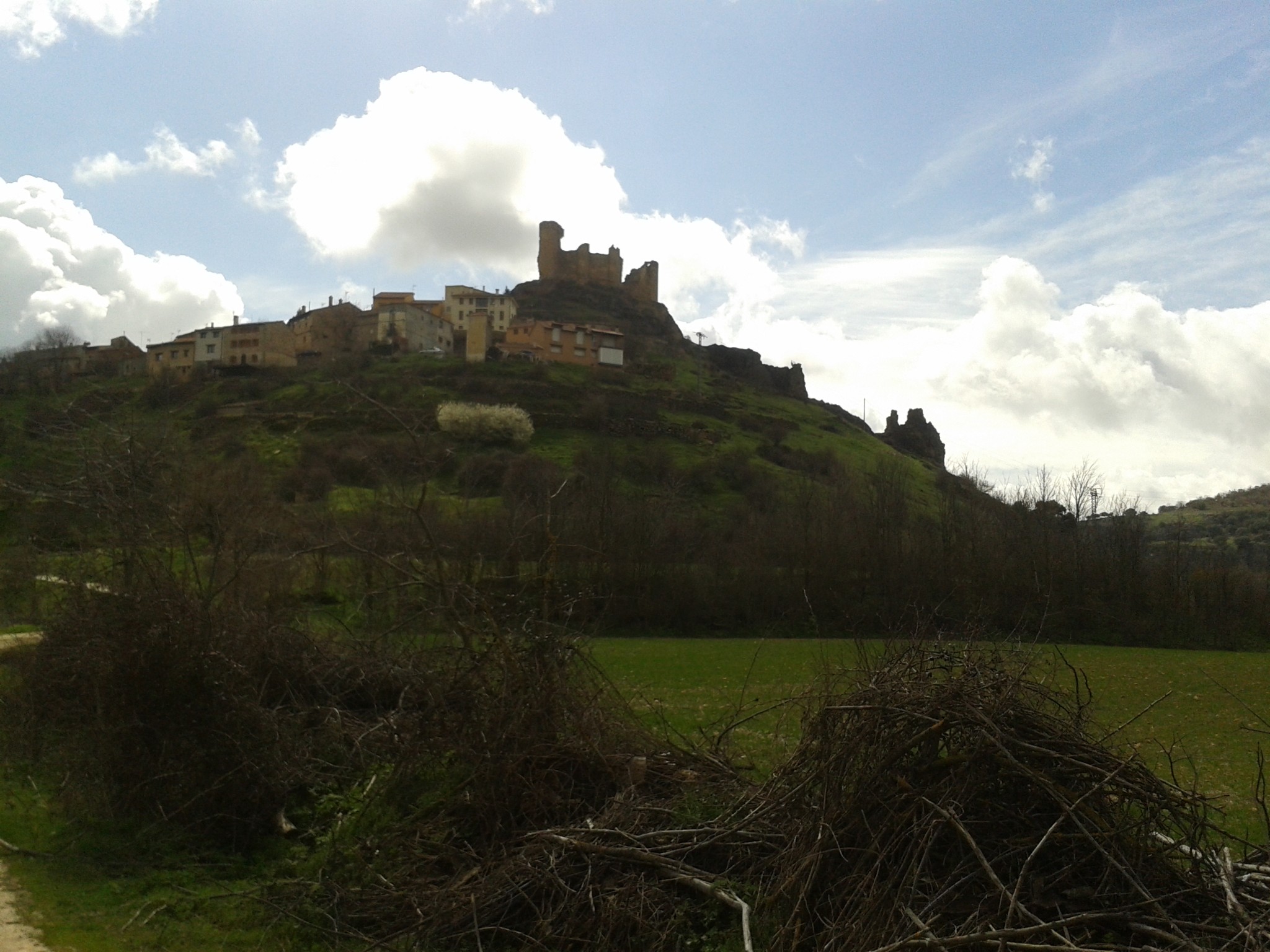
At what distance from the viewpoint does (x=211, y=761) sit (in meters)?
9.69

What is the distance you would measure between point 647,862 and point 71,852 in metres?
5.98

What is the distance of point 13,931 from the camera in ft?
23.4

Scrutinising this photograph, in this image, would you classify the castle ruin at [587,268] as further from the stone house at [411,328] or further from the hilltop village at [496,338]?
the stone house at [411,328]

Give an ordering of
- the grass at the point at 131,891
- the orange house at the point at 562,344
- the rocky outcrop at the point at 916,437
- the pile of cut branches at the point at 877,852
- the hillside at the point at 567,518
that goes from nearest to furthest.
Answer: the pile of cut branches at the point at 877,852 < the grass at the point at 131,891 < the hillside at the point at 567,518 < the orange house at the point at 562,344 < the rocky outcrop at the point at 916,437

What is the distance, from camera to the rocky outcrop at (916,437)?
122m

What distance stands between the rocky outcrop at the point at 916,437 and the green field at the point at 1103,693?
8159 centimetres

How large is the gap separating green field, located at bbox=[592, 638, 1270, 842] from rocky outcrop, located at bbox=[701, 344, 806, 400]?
8333cm

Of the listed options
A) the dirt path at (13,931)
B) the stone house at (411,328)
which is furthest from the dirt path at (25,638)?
the stone house at (411,328)

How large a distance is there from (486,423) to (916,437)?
7218 centimetres

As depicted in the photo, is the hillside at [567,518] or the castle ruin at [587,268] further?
the castle ruin at [587,268]

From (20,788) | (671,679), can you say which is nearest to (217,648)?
(20,788)

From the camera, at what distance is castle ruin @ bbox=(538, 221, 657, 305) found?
469ft

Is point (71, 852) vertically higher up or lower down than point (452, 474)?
lower down

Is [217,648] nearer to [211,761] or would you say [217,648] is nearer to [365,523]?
[211,761]
